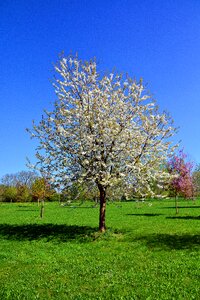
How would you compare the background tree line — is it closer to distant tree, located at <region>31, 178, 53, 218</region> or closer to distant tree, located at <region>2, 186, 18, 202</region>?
distant tree, located at <region>31, 178, 53, 218</region>

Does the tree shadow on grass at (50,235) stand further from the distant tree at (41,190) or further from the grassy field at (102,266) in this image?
the distant tree at (41,190)

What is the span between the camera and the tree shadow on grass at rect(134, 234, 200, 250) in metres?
18.1

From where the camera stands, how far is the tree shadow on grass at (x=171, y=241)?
59.4ft

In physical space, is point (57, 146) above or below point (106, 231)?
above

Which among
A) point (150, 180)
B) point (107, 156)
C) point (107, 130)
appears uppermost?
point (107, 130)

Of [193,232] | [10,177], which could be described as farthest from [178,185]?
[10,177]

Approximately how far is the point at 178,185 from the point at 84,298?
33.8 metres

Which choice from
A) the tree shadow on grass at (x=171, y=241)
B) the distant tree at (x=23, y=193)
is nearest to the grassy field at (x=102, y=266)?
the tree shadow on grass at (x=171, y=241)

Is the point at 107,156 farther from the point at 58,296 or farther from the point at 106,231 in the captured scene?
the point at 58,296

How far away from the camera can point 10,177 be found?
490 ft

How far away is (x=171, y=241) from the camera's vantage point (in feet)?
65.1

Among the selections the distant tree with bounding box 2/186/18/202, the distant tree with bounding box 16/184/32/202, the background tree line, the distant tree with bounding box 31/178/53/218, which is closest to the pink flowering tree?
the background tree line

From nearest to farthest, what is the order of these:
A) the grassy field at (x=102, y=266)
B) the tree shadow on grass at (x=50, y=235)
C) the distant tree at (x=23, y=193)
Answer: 1. the grassy field at (x=102, y=266)
2. the tree shadow on grass at (x=50, y=235)
3. the distant tree at (x=23, y=193)

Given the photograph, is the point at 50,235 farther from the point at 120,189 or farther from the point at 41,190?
the point at 41,190
